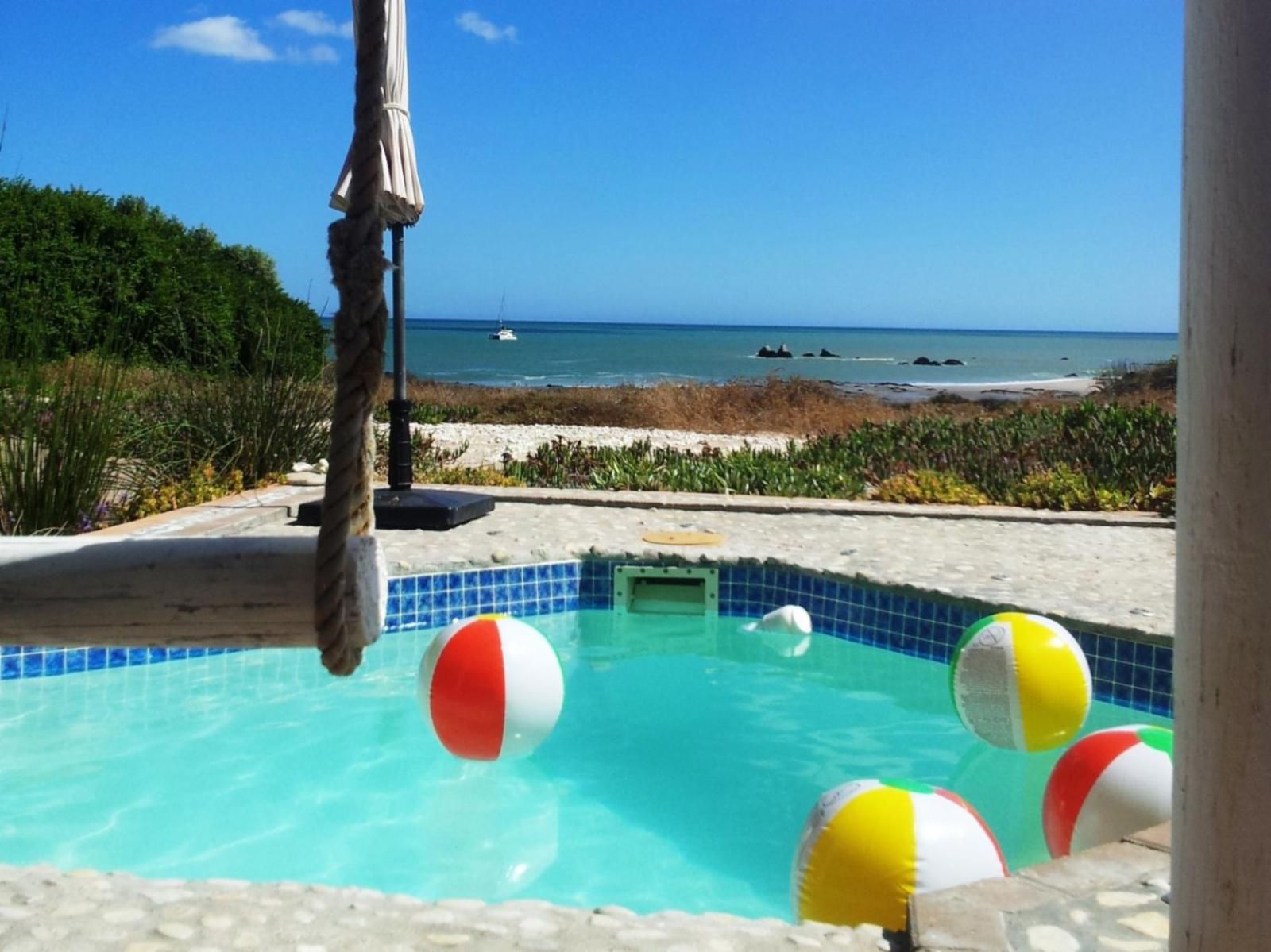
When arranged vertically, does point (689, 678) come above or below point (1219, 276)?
below

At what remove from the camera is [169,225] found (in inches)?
784

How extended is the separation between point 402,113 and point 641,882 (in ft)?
17.8

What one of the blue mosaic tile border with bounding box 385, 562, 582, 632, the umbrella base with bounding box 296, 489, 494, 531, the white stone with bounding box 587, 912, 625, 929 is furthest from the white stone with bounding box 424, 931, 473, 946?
the umbrella base with bounding box 296, 489, 494, 531

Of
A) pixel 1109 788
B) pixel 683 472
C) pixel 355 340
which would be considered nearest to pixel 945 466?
pixel 683 472

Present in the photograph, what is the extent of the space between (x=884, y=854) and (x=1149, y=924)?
63 cm

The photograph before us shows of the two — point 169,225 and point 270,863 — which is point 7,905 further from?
point 169,225

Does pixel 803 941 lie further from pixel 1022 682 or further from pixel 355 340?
pixel 1022 682

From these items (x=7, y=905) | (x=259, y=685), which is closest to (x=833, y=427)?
(x=259, y=685)

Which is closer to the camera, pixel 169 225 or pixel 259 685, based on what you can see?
pixel 259 685

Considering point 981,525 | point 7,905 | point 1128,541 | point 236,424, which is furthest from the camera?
point 236,424

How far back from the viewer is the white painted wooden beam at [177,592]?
128 centimetres

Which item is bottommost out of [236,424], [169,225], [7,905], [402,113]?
[7,905]

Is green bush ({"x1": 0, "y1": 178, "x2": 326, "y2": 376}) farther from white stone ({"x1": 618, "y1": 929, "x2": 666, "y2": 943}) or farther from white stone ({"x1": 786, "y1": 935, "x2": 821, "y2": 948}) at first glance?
white stone ({"x1": 786, "y1": 935, "x2": 821, "y2": 948})

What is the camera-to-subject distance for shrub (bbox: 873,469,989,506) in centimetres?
982
